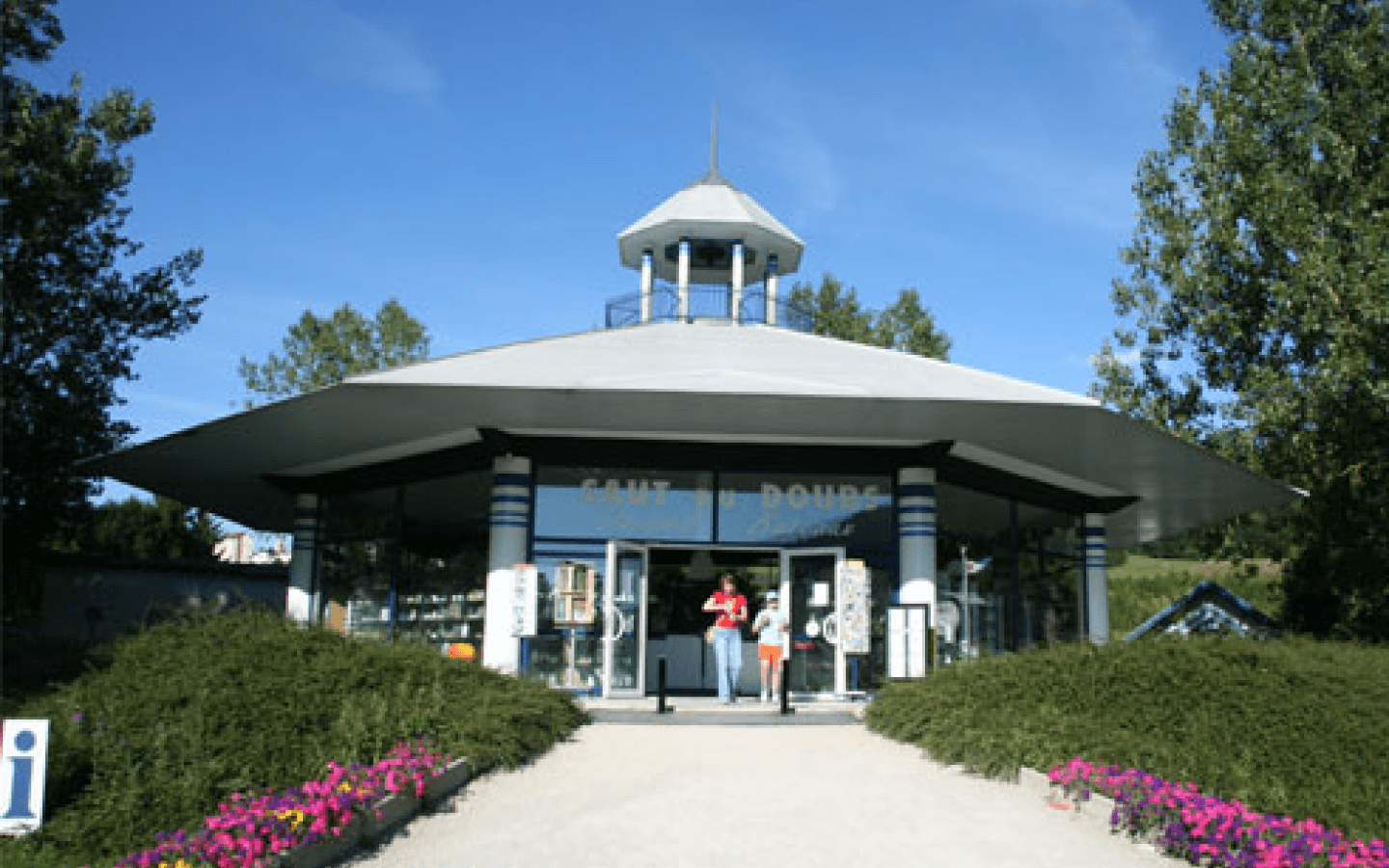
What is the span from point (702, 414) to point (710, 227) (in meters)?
7.34

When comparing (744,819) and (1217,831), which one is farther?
(744,819)

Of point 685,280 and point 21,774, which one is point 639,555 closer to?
point 685,280

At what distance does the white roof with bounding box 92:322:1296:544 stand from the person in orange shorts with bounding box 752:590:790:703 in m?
2.71

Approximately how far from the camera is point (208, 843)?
6.65m

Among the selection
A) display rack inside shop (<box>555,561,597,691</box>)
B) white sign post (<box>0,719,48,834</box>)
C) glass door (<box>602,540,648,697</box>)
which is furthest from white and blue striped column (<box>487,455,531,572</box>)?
white sign post (<box>0,719,48,834</box>)

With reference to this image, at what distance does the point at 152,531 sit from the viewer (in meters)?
→ 33.2

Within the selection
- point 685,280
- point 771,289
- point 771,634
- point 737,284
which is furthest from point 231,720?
point 771,289

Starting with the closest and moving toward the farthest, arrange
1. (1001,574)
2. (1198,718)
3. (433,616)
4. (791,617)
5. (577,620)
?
(1198,718), (577,620), (791,617), (433,616), (1001,574)

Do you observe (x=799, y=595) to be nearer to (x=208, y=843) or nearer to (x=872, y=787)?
(x=872, y=787)

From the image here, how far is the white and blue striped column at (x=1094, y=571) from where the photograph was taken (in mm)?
22422

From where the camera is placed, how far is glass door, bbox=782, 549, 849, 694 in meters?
17.2

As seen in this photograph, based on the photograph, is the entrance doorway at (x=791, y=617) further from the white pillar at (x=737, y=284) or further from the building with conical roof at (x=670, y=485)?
the white pillar at (x=737, y=284)

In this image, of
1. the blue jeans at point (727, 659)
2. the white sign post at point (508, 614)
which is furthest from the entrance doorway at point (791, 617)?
the white sign post at point (508, 614)

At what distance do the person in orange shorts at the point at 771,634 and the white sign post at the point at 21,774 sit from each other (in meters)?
9.74
